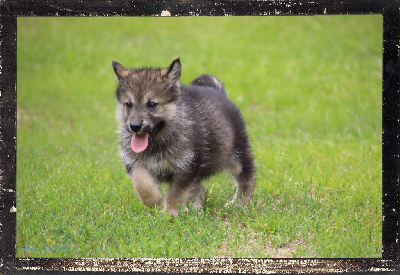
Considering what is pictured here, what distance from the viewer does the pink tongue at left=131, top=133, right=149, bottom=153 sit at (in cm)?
559

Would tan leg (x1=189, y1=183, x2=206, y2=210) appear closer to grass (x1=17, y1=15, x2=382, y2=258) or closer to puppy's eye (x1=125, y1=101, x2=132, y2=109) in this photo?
grass (x1=17, y1=15, x2=382, y2=258)

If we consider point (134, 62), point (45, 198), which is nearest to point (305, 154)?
point (45, 198)

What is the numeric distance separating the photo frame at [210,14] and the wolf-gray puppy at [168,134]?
4.17 ft

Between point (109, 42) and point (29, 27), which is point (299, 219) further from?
point (29, 27)

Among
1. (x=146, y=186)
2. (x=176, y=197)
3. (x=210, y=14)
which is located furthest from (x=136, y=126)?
(x=210, y=14)

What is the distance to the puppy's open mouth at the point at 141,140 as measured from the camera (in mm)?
5598

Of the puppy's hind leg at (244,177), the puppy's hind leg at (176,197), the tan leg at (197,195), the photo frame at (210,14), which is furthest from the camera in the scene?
the puppy's hind leg at (244,177)

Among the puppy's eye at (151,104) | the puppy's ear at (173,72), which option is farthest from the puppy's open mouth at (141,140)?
the puppy's ear at (173,72)

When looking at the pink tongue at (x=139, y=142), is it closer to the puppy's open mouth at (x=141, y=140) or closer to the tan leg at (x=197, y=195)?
the puppy's open mouth at (x=141, y=140)

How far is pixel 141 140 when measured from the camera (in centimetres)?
565

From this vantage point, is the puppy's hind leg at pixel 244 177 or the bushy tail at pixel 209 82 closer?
the puppy's hind leg at pixel 244 177

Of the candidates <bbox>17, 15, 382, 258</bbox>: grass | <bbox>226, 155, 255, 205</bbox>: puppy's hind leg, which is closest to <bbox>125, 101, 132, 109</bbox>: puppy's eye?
<bbox>17, 15, 382, 258</bbox>: grass

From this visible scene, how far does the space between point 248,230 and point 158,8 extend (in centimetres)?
231

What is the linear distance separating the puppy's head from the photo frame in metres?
1.26
